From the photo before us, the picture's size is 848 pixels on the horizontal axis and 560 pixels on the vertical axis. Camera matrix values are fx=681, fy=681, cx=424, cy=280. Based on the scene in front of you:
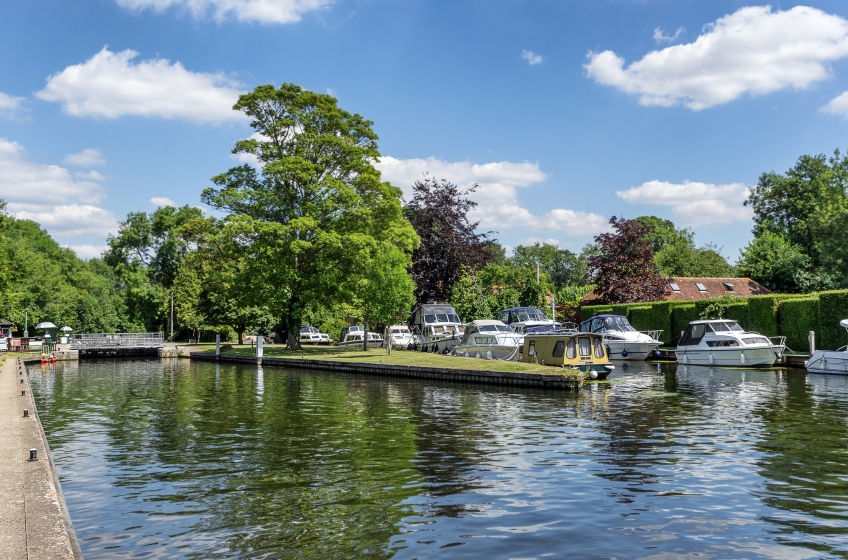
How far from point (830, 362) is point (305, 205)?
32.7 meters

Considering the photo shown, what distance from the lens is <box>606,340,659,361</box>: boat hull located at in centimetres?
4012

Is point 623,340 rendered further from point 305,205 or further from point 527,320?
point 305,205

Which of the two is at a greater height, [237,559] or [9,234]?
[9,234]

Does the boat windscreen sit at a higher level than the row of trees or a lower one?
lower

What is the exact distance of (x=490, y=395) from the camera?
24359 mm

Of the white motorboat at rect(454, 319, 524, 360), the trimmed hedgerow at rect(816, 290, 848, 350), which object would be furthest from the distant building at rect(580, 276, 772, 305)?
the trimmed hedgerow at rect(816, 290, 848, 350)

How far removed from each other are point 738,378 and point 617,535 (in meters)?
22.7

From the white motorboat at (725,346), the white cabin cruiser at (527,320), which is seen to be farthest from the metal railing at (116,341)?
the white motorboat at (725,346)

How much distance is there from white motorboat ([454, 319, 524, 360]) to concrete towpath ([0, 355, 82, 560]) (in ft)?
77.2

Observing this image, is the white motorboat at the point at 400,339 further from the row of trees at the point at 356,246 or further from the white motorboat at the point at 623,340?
the white motorboat at the point at 623,340

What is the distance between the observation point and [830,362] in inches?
1158

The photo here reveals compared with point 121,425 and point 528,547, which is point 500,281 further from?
point 528,547

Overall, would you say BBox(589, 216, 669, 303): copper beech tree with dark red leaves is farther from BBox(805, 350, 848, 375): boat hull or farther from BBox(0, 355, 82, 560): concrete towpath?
BBox(0, 355, 82, 560): concrete towpath

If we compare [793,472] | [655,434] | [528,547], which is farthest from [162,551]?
[655,434]
